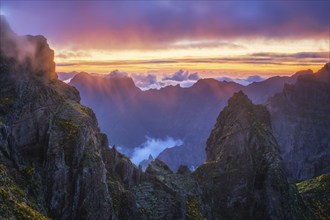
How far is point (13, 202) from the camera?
67.0 m

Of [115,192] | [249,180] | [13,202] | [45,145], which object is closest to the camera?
[13,202]

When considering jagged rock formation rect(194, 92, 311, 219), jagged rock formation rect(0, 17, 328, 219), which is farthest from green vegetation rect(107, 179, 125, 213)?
jagged rock formation rect(194, 92, 311, 219)

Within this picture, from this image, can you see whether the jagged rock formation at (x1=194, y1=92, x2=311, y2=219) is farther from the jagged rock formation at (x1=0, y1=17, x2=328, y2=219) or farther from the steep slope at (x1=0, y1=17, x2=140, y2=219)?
the steep slope at (x1=0, y1=17, x2=140, y2=219)

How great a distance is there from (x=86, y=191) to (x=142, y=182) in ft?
136

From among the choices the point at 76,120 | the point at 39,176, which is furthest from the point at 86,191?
the point at 76,120

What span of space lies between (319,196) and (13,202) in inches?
5639

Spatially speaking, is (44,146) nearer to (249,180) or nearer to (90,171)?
(90,171)

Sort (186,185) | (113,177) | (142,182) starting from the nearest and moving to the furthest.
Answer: (113,177) < (142,182) < (186,185)

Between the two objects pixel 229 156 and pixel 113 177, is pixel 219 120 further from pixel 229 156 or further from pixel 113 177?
pixel 113 177

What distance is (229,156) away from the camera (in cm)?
16262

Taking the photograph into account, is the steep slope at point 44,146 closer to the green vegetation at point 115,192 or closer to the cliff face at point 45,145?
the cliff face at point 45,145

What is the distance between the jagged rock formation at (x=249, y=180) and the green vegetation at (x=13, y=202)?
8349 cm

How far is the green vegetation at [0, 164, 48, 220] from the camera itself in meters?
63.7

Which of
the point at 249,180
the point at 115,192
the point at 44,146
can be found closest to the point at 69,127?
the point at 44,146
